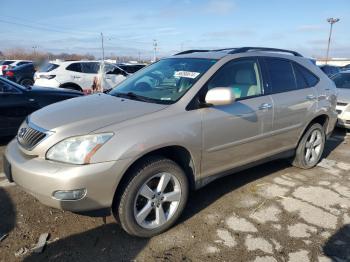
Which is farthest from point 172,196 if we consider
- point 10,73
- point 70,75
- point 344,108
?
point 10,73

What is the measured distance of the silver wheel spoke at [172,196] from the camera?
315 cm

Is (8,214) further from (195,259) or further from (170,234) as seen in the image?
(195,259)

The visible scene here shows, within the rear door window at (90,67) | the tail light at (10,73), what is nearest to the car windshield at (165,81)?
the rear door window at (90,67)

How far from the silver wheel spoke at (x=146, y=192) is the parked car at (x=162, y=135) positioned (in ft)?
0.04

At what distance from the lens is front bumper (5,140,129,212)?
2.60m

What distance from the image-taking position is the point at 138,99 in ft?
11.5

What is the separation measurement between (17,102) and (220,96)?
4313mm

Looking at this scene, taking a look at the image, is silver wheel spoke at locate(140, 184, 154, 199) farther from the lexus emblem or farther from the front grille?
the lexus emblem

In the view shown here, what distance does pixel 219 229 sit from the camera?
3266 millimetres

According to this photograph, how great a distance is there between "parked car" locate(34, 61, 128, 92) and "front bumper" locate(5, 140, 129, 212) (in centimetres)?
868

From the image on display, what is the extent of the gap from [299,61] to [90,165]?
3.47 m

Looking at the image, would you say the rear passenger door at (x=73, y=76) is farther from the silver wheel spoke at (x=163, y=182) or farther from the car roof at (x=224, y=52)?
the silver wheel spoke at (x=163, y=182)

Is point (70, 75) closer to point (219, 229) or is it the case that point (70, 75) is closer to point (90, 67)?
point (90, 67)

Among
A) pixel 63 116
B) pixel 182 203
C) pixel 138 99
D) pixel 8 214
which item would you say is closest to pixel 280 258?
pixel 182 203
